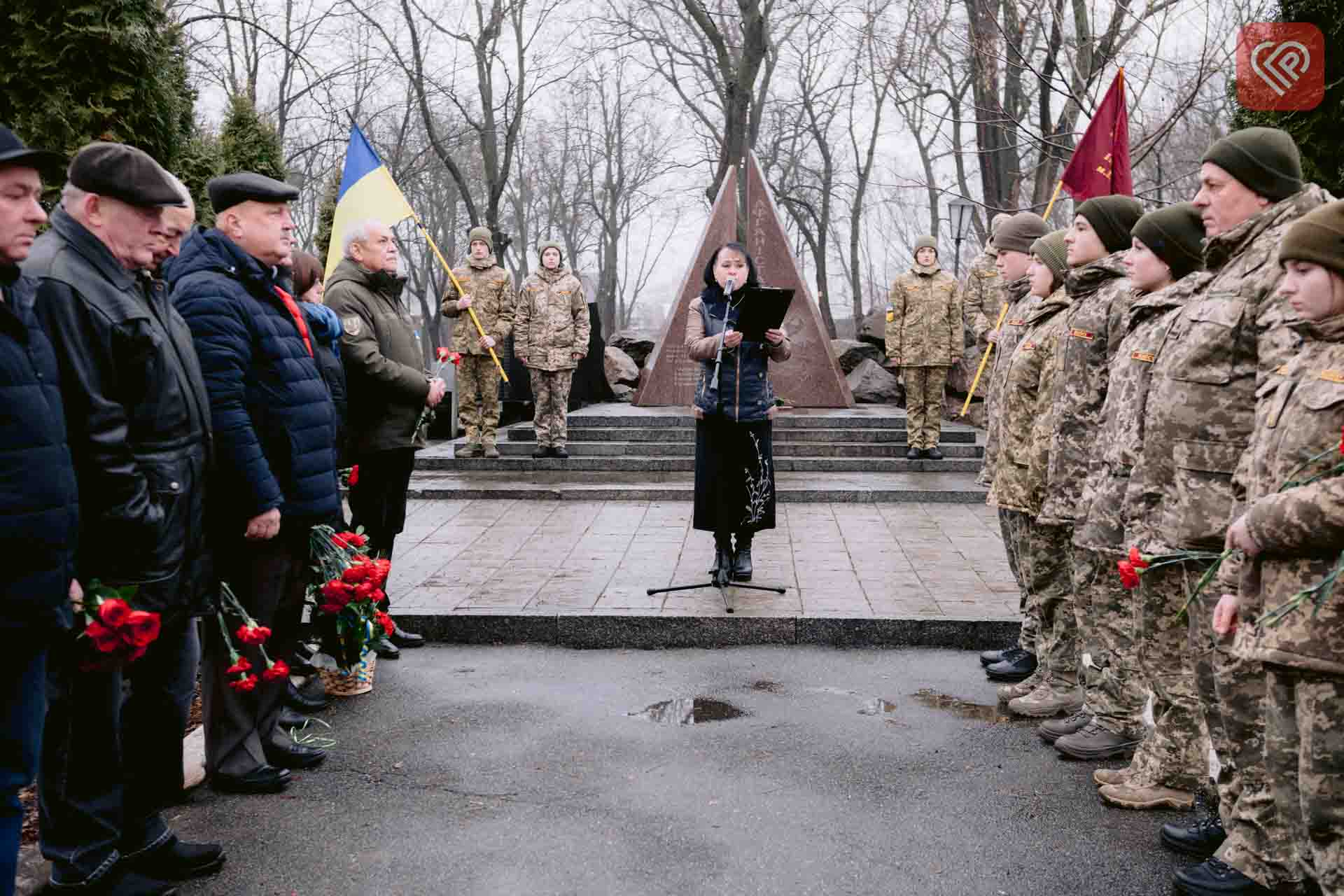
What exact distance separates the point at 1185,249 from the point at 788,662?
2900mm

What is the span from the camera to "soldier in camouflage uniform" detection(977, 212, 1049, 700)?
5418 mm

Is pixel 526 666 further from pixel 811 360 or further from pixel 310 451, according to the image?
pixel 811 360

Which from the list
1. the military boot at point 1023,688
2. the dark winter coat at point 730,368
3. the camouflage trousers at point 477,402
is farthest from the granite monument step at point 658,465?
the military boot at point 1023,688

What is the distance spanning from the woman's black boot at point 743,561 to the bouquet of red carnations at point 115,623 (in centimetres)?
445

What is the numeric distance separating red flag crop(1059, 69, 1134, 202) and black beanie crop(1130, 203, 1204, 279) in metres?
3.73

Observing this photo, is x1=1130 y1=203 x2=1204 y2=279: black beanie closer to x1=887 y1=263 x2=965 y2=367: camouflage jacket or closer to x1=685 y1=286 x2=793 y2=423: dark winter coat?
x1=685 y1=286 x2=793 y2=423: dark winter coat

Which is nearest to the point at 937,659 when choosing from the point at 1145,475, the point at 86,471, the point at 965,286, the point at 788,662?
the point at 788,662

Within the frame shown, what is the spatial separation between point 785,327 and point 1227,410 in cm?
1297

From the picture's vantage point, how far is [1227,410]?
11.3 feet

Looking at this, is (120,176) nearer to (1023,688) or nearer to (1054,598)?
(1054,598)

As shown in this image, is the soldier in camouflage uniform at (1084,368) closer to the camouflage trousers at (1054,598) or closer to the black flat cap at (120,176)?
the camouflage trousers at (1054,598)

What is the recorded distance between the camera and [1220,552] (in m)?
3.40

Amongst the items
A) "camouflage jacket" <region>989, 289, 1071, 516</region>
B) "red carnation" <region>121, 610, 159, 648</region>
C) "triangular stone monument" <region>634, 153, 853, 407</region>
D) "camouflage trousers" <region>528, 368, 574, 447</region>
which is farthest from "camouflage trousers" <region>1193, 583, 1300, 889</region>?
"triangular stone monument" <region>634, 153, 853, 407</region>

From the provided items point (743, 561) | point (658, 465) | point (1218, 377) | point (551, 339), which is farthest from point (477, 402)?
point (1218, 377)
